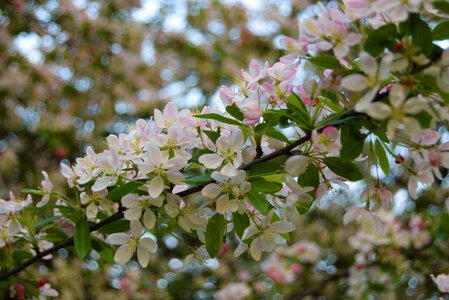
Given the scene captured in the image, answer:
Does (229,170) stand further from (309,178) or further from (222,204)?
(309,178)

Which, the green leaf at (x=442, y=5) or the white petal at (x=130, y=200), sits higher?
the green leaf at (x=442, y=5)

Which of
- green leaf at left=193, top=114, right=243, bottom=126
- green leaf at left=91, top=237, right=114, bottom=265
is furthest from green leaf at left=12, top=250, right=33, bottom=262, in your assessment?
green leaf at left=193, top=114, right=243, bottom=126

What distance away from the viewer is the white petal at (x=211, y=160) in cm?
96

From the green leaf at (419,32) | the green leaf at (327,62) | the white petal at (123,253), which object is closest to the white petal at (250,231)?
the white petal at (123,253)

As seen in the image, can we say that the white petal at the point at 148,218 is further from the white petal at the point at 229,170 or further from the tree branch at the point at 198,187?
the white petal at the point at 229,170

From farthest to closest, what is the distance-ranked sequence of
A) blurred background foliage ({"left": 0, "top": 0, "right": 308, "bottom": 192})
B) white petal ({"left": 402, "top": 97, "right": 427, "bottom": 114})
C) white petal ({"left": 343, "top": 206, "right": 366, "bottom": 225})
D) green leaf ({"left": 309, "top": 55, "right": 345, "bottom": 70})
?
1. blurred background foliage ({"left": 0, "top": 0, "right": 308, "bottom": 192})
2. white petal ({"left": 343, "top": 206, "right": 366, "bottom": 225})
3. green leaf ({"left": 309, "top": 55, "right": 345, "bottom": 70})
4. white petal ({"left": 402, "top": 97, "right": 427, "bottom": 114})

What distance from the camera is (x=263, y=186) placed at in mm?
983

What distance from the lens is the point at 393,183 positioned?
4.12 m

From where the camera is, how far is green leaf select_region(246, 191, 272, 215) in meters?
0.95

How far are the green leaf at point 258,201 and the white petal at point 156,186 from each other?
154 millimetres

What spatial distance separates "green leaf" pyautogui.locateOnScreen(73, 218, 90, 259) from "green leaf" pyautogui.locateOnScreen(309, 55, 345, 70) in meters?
0.58

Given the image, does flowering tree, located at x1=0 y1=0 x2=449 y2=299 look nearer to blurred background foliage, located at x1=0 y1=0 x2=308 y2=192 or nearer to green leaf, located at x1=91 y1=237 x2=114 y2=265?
green leaf, located at x1=91 y1=237 x2=114 y2=265

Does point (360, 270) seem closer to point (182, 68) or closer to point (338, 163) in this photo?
point (338, 163)

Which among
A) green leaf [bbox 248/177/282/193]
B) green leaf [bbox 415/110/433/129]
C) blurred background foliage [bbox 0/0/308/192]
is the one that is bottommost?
blurred background foliage [bbox 0/0/308/192]
